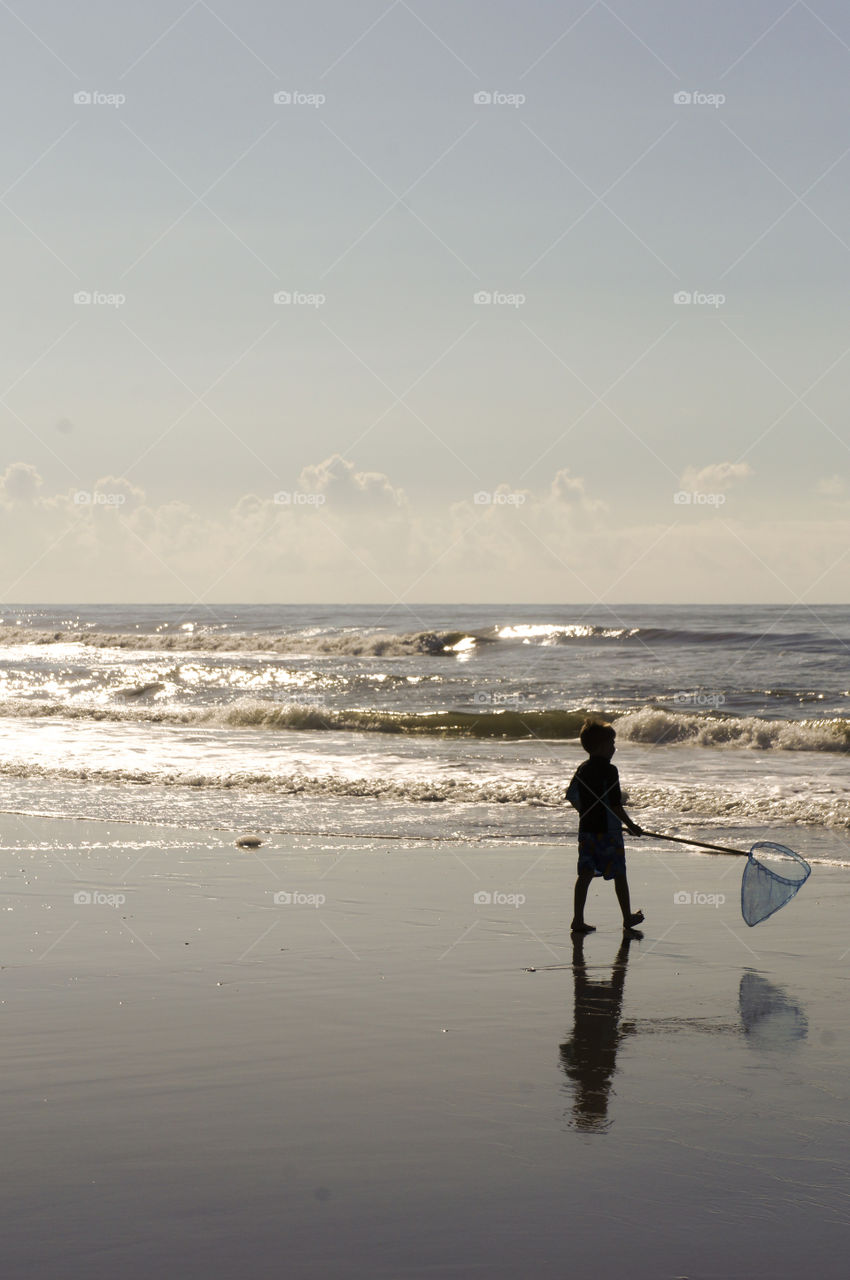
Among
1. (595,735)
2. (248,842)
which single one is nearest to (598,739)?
(595,735)

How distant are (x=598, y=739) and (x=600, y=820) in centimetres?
61

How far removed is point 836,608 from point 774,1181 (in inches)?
2641

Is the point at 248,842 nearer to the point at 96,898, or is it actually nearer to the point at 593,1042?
→ the point at 96,898

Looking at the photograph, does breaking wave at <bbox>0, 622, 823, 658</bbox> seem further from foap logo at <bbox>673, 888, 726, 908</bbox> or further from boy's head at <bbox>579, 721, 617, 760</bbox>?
boy's head at <bbox>579, 721, 617, 760</bbox>

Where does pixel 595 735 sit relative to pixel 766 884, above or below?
above

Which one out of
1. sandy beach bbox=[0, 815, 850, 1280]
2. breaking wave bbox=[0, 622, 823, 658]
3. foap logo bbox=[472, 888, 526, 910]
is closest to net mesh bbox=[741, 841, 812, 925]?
sandy beach bbox=[0, 815, 850, 1280]

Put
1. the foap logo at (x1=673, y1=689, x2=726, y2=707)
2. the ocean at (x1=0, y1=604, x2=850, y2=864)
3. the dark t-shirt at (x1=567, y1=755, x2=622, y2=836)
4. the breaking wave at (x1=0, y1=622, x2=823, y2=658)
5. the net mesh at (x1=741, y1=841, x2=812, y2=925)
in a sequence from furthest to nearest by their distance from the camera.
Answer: the breaking wave at (x1=0, y1=622, x2=823, y2=658), the foap logo at (x1=673, y1=689, x2=726, y2=707), the ocean at (x1=0, y1=604, x2=850, y2=864), the dark t-shirt at (x1=567, y1=755, x2=622, y2=836), the net mesh at (x1=741, y1=841, x2=812, y2=925)

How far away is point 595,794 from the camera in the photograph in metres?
8.78

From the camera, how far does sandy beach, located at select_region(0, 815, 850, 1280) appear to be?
3.63 meters

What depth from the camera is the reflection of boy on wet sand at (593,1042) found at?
472 centimetres

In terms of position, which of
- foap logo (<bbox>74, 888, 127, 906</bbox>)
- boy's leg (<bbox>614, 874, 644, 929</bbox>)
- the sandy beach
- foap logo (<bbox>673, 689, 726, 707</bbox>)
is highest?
foap logo (<bbox>673, 689, 726, 707</bbox>)

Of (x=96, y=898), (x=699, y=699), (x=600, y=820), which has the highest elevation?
(x=699, y=699)

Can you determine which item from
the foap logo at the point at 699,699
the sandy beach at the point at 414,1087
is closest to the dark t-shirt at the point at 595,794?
the sandy beach at the point at 414,1087

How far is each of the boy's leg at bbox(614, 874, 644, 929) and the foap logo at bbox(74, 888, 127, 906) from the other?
340 centimetres
